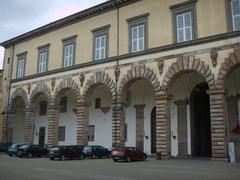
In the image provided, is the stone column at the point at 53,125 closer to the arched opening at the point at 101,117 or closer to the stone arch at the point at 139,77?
the arched opening at the point at 101,117

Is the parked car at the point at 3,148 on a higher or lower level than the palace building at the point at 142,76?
lower

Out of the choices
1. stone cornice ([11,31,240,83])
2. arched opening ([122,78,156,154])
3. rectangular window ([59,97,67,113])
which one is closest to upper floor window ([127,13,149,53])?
stone cornice ([11,31,240,83])

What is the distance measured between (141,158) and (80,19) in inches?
586

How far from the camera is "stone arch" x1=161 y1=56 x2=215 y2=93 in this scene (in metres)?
22.2

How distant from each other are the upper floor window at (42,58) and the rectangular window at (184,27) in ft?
50.9

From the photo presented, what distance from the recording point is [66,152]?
24766 millimetres

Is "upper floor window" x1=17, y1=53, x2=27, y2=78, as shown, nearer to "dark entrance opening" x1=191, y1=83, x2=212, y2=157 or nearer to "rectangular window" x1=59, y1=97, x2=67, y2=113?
"rectangular window" x1=59, y1=97, x2=67, y2=113

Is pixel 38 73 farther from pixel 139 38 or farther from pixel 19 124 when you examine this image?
pixel 139 38

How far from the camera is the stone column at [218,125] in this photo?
20906mm

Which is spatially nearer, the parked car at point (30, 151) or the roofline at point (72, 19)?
the parked car at point (30, 151)

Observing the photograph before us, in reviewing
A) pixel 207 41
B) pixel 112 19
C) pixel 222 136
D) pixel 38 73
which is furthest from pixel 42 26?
pixel 222 136

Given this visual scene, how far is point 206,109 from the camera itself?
91.8 feet

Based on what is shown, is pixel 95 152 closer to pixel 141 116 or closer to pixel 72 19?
pixel 141 116

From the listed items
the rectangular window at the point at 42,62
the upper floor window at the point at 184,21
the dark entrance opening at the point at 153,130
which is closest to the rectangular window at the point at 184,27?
the upper floor window at the point at 184,21
